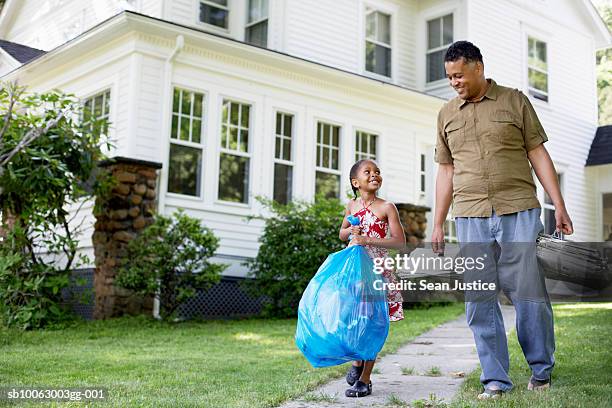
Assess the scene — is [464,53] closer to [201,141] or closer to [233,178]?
[201,141]

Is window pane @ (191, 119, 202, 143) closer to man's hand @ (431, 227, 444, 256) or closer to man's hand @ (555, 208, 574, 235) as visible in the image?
man's hand @ (431, 227, 444, 256)

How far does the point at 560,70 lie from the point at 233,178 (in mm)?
9422

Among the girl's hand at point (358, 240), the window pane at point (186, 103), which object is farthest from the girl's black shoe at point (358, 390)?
the window pane at point (186, 103)

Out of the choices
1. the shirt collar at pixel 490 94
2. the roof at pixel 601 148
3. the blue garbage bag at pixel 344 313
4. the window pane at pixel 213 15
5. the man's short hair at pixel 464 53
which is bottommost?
the blue garbage bag at pixel 344 313

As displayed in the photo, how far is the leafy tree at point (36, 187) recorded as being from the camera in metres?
8.00

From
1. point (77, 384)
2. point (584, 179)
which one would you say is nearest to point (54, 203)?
point (77, 384)

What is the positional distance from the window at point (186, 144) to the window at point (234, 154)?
1.36 feet

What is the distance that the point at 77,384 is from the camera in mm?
4406

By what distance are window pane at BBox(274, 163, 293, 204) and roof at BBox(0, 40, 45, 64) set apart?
17.8ft

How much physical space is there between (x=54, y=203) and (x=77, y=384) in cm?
489

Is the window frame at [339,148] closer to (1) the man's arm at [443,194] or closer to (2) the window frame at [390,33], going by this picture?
(2) the window frame at [390,33]

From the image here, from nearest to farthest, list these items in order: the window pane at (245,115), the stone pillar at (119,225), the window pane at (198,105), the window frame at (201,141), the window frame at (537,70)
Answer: the stone pillar at (119,225)
the window frame at (201,141)
the window pane at (198,105)
the window pane at (245,115)
the window frame at (537,70)

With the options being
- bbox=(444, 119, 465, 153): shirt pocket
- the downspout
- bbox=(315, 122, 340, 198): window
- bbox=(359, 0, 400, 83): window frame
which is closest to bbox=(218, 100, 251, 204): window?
the downspout

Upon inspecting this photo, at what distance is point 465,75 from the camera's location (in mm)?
4000
